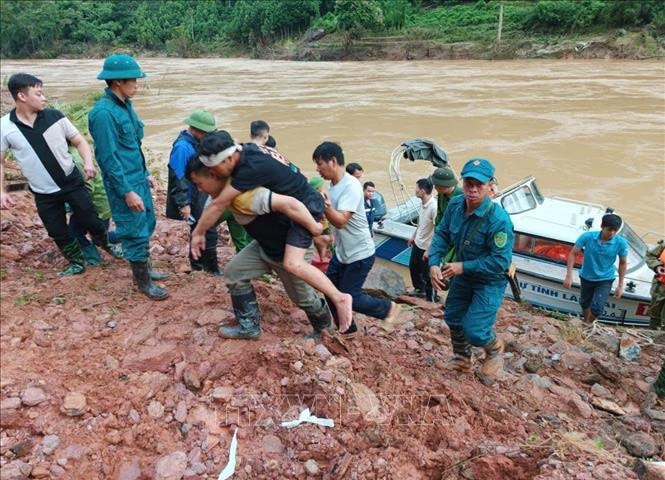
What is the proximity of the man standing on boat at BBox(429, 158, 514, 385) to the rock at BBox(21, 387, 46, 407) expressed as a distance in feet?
8.29

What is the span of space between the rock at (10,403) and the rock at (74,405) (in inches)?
9.2

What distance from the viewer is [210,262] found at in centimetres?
486

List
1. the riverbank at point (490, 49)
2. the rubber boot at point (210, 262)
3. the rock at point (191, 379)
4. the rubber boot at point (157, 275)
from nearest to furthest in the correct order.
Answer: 1. the rock at point (191, 379)
2. the rubber boot at point (157, 275)
3. the rubber boot at point (210, 262)
4. the riverbank at point (490, 49)

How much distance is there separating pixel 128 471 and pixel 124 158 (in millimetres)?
2197

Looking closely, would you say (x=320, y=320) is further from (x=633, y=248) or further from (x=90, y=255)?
(x=633, y=248)

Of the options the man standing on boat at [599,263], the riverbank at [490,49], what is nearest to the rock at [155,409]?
the man standing on boat at [599,263]

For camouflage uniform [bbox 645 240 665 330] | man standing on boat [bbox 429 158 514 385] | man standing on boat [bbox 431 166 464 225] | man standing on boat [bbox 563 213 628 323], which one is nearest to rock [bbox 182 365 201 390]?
man standing on boat [bbox 429 158 514 385]

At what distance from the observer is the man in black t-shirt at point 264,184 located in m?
2.80

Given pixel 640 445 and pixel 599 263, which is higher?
pixel 640 445

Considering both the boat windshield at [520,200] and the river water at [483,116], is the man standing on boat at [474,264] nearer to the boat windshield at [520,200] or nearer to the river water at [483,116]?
the boat windshield at [520,200]

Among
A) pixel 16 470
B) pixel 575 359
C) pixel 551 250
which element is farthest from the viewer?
pixel 551 250

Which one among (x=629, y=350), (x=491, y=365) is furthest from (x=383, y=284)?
(x=629, y=350)

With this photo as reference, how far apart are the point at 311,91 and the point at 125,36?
6324 cm

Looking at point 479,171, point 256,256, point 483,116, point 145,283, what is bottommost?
point 483,116
